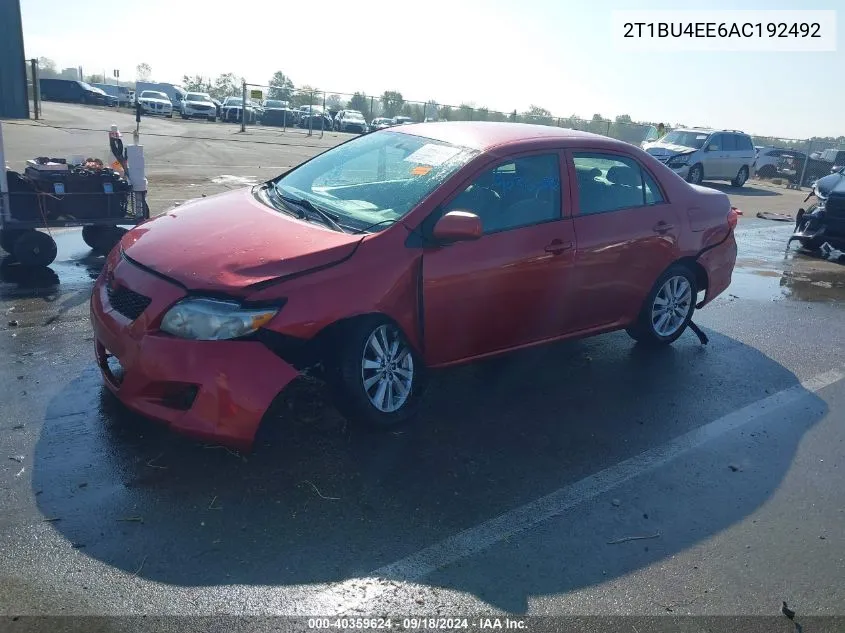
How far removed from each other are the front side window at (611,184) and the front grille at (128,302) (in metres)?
3.07

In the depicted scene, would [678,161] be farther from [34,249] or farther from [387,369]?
[387,369]

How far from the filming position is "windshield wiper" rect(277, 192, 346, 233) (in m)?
4.34

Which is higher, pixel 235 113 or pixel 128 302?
pixel 235 113

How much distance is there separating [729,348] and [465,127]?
3.14 metres

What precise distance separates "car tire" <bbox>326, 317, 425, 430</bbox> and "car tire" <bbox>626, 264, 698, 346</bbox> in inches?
92.6

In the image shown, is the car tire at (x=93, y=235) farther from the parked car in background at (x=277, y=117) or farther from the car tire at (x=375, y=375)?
the parked car in background at (x=277, y=117)

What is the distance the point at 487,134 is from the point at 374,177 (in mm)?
867

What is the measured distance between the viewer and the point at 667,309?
6.04 metres

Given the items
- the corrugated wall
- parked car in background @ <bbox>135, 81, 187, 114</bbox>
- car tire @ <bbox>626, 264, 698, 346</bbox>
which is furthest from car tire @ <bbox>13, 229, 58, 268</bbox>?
parked car in background @ <bbox>135, 81, 187, 114</bbox>

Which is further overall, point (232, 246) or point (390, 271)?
point (390, 271)

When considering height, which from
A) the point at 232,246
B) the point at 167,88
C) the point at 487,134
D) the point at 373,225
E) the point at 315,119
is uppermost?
the point at 167,88

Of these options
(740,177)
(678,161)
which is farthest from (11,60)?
(740,177)

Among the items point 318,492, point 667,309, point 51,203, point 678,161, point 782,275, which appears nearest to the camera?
point 318,492

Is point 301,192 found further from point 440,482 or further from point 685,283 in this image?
point 685,283
